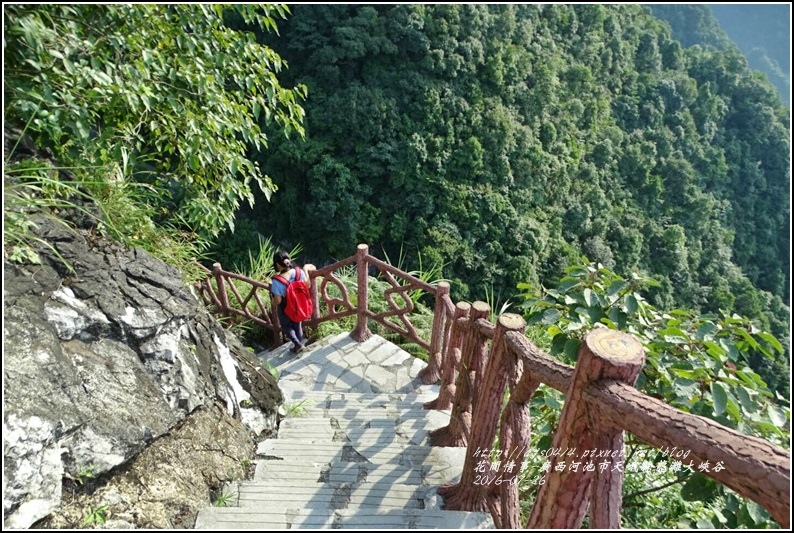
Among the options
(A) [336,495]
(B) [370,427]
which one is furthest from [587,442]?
(B) [370,427]

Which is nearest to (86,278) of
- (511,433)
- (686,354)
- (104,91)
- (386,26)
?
(104,91)

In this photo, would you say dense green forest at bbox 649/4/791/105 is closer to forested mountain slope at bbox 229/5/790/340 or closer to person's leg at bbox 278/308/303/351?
forested mountain slope at bbox 229/5/790/340

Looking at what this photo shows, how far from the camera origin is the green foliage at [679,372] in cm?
176

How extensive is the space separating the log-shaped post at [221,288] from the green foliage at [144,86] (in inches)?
57.6

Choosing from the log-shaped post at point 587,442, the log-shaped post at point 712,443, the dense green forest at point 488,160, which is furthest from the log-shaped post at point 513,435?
the dense green forest at point 488,160

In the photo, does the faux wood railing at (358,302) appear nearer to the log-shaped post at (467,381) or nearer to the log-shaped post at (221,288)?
the log-shaped post at (221,288)

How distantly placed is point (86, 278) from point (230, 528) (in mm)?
1488

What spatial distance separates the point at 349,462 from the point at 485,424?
3.51ft

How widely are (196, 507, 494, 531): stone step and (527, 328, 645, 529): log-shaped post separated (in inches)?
31.0

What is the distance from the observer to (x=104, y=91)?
251cm

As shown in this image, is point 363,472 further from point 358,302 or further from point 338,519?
point 358,302

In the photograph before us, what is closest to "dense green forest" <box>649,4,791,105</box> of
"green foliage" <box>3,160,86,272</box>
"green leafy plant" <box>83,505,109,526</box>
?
"green foliage" <box>3,160,86,272</box>

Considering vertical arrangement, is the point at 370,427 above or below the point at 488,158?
below

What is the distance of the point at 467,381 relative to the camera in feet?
9.44
